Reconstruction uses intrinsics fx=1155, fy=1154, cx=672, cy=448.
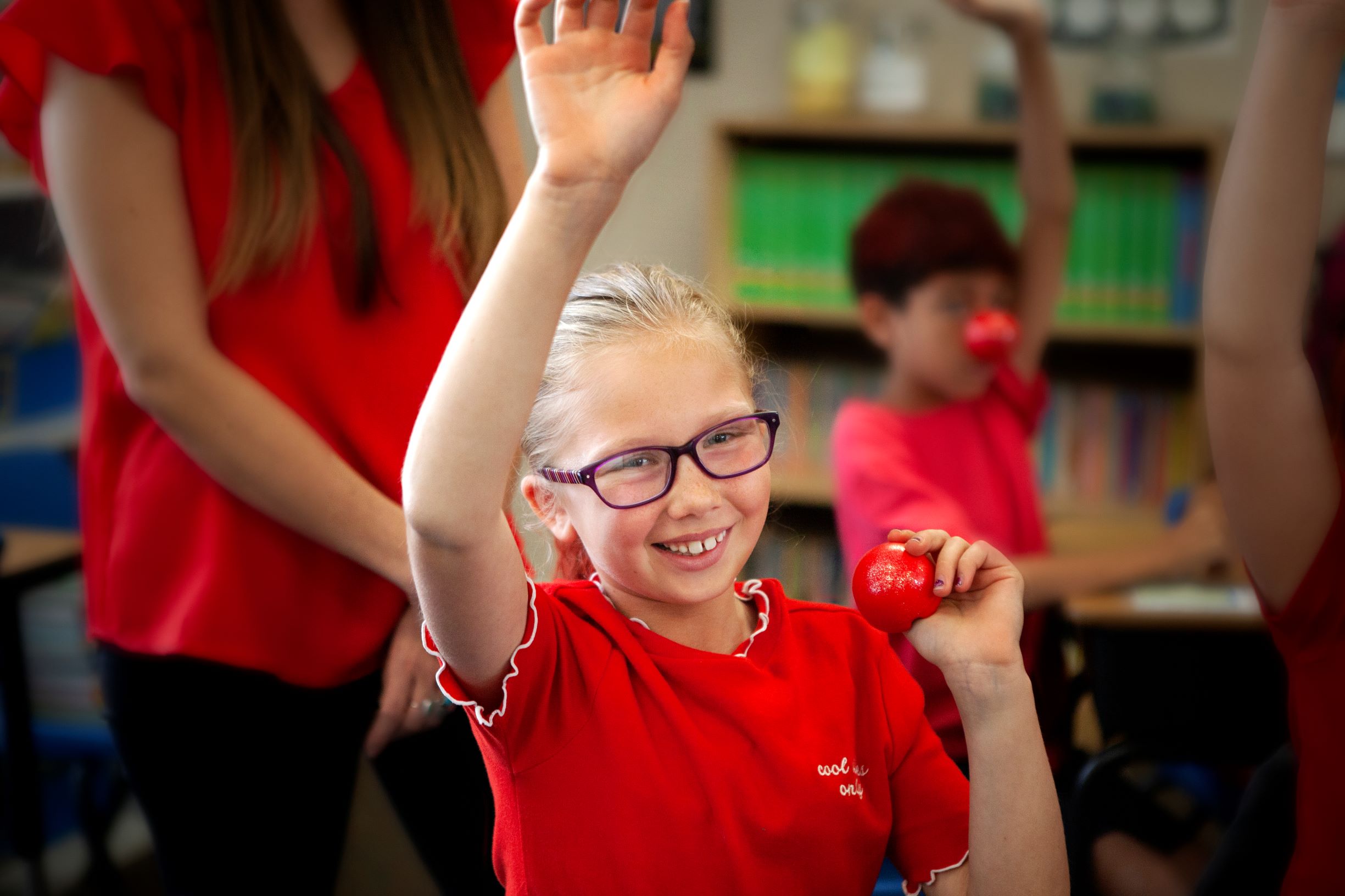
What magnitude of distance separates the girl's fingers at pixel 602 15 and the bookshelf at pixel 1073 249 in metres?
1.78

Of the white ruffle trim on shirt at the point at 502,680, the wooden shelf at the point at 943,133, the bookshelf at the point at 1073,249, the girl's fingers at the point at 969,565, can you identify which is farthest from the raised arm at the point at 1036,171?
the wooden shelf at the point at 943,133

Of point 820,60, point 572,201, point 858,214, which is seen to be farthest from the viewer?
point 820,60

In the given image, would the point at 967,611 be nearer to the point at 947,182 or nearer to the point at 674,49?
the point at 674,49

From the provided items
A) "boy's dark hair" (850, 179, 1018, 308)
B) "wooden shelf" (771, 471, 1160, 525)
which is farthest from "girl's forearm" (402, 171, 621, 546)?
"wooden shelf" (771, 471, 1160, 525)

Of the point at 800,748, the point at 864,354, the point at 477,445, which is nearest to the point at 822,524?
the point at 864,354

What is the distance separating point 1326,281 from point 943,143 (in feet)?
2.58

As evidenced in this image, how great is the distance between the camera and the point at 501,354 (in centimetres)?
50

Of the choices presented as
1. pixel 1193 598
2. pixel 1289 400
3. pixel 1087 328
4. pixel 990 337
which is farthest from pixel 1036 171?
pixel 1087 328

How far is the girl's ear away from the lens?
0.68m

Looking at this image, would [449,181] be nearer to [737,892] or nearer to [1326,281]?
[737,892]

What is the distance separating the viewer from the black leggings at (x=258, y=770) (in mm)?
748

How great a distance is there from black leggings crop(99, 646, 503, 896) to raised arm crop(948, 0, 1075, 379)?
72cm

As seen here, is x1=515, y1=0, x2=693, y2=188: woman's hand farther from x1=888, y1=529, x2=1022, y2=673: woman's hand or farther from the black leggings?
the black leggings

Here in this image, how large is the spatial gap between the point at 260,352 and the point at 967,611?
45cm
